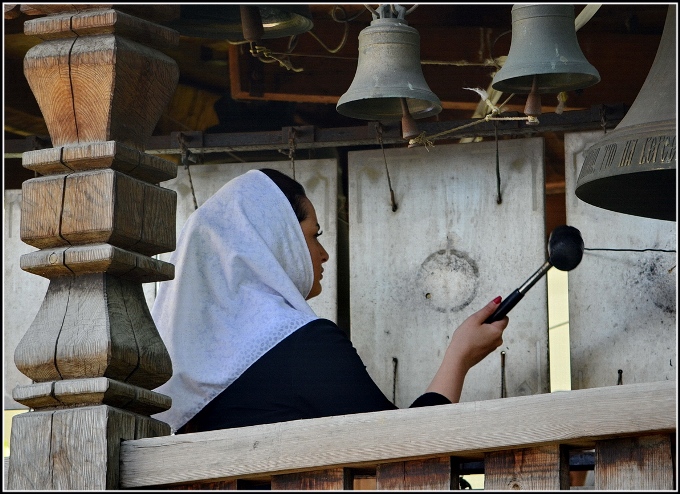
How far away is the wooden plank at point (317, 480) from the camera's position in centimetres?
252

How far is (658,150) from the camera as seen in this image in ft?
9.82

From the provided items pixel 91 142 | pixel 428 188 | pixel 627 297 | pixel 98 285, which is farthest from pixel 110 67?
pixel 627 297

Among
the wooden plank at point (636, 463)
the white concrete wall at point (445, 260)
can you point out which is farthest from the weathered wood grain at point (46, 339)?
the white concrete wall at point (445, 260)

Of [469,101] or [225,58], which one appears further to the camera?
[225,58]

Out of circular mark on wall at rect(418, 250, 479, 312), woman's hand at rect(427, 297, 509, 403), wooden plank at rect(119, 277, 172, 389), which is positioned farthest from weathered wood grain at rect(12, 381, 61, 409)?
circular mark on wall at rect(418, 250, 479, 312)

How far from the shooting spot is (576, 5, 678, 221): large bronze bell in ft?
9.89

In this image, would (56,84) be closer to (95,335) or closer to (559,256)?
(95,335)

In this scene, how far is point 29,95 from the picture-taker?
15.3ft

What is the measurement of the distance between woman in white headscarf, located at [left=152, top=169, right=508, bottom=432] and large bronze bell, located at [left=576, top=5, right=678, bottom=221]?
60 centimetres

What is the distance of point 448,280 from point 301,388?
985 mm

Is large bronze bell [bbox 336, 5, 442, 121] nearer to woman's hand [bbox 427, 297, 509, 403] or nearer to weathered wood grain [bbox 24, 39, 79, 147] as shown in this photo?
woman's hand [bbox 427, 297, 509, 403]

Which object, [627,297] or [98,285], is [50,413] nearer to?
[98,285]

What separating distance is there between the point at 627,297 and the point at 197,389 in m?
1.43

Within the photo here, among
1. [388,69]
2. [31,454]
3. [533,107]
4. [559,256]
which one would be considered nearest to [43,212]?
[31,454]
